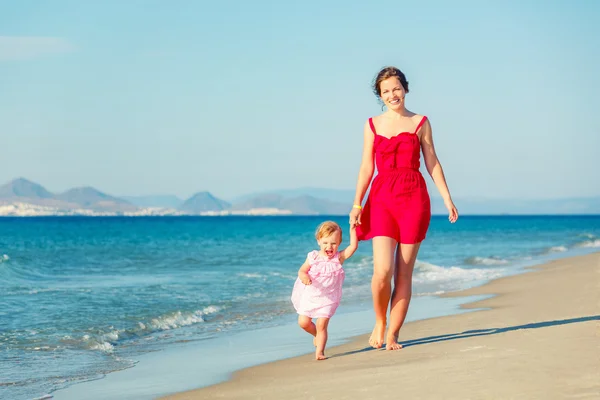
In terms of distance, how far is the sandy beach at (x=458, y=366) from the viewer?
4.16 meters

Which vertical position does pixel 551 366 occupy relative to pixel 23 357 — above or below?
above

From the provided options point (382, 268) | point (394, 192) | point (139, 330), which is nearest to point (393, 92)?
point (394, 192)

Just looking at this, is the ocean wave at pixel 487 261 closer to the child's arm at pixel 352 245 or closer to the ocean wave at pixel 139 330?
the ocean wave at pixel 139 330

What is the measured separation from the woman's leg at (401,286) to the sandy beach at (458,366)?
6.3 inches

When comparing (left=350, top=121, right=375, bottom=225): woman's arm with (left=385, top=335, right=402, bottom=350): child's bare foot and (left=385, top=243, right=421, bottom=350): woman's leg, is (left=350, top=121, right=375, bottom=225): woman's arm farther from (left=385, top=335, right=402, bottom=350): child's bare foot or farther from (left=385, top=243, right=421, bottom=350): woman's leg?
(left=385, top=335, right=402, bottom=350): child's bare foot

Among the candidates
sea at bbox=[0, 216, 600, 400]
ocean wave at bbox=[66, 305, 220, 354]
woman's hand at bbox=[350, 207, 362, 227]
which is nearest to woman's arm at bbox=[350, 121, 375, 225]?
woman's hand at bbox=[350, 207, 362, 227]

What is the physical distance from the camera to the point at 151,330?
31.8ft

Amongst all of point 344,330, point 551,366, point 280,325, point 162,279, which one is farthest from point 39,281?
point 551,366

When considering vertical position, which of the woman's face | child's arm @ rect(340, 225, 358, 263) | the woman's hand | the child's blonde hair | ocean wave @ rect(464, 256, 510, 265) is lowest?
ocean wave @ rect(464, 256, 510, 265)

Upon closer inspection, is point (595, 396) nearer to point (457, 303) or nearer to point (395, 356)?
point (395, 356)

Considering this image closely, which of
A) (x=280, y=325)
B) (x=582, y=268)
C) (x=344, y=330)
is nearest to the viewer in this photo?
(x=344, y=330)

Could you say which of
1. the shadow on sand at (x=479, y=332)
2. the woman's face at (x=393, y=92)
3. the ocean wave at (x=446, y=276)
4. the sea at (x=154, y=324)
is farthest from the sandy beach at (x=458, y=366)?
the ocean wave at (x=446, y=276)

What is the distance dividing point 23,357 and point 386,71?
4.49 meters

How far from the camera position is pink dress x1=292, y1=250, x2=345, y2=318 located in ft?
19.6
